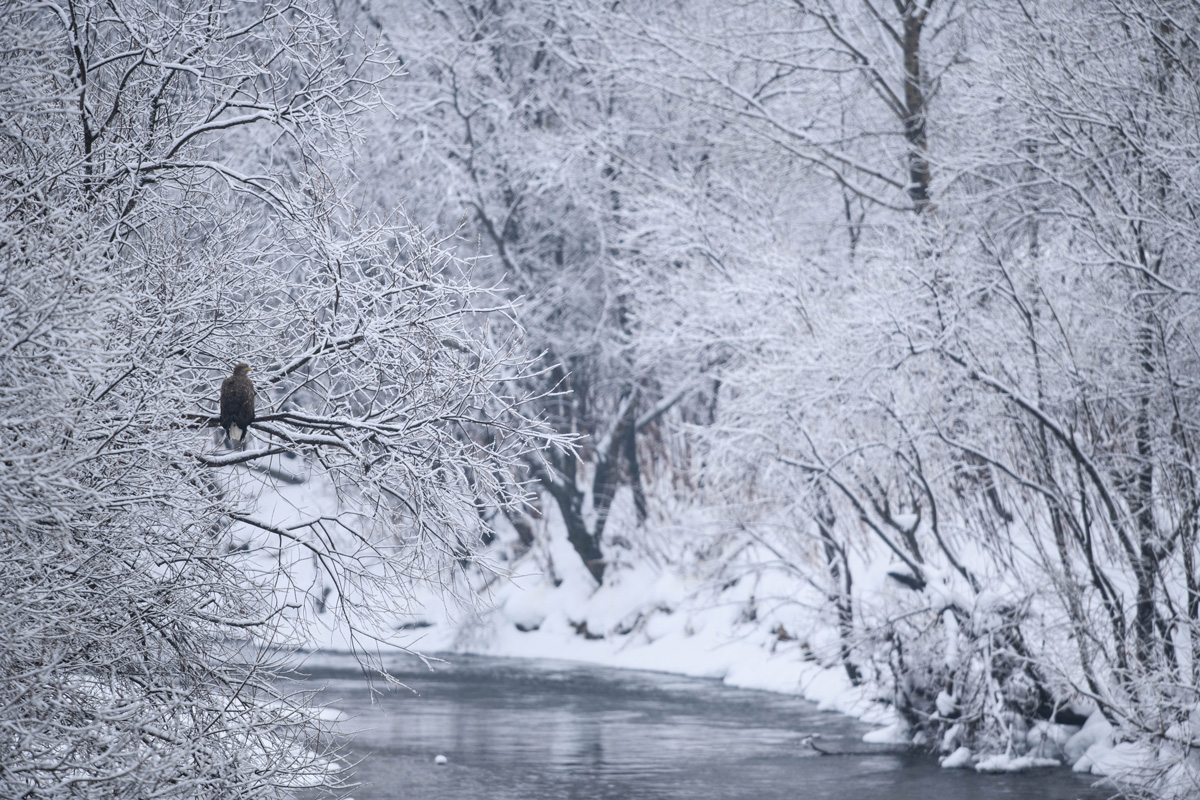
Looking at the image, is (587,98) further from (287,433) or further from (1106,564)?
(287,433)

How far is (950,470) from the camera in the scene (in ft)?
49.6

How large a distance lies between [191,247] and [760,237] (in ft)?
40.8

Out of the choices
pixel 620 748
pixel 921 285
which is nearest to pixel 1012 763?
pixel 620 748

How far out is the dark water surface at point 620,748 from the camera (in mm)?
13016

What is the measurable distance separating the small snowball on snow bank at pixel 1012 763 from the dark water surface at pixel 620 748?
0.20 m

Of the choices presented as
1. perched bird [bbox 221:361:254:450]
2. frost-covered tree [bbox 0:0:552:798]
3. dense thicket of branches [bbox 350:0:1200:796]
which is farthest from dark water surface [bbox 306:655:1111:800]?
perched bird [bbox 221:361:254:450]

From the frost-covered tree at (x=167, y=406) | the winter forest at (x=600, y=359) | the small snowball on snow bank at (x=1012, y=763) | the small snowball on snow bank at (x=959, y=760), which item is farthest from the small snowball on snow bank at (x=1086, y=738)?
the frost-covered tree at (x=167, y=406)

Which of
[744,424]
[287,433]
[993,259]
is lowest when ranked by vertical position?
[287,433]

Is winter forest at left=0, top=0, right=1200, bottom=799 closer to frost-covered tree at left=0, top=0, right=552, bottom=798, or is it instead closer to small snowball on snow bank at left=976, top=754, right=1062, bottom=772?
frost-covered tree at left=0, top=0, right=552, bottom=798

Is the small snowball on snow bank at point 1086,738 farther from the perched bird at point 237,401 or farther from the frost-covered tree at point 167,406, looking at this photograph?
the perched bird at point 237,401

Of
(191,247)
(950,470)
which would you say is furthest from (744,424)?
(191,247)

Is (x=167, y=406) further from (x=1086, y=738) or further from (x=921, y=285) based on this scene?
(x=1086, y=738)

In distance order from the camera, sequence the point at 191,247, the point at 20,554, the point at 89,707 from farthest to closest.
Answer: the point at 191,247 → the point at 89,707 → the point at 20,554

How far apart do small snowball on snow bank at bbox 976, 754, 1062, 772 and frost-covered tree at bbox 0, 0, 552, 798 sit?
743 centimetres
